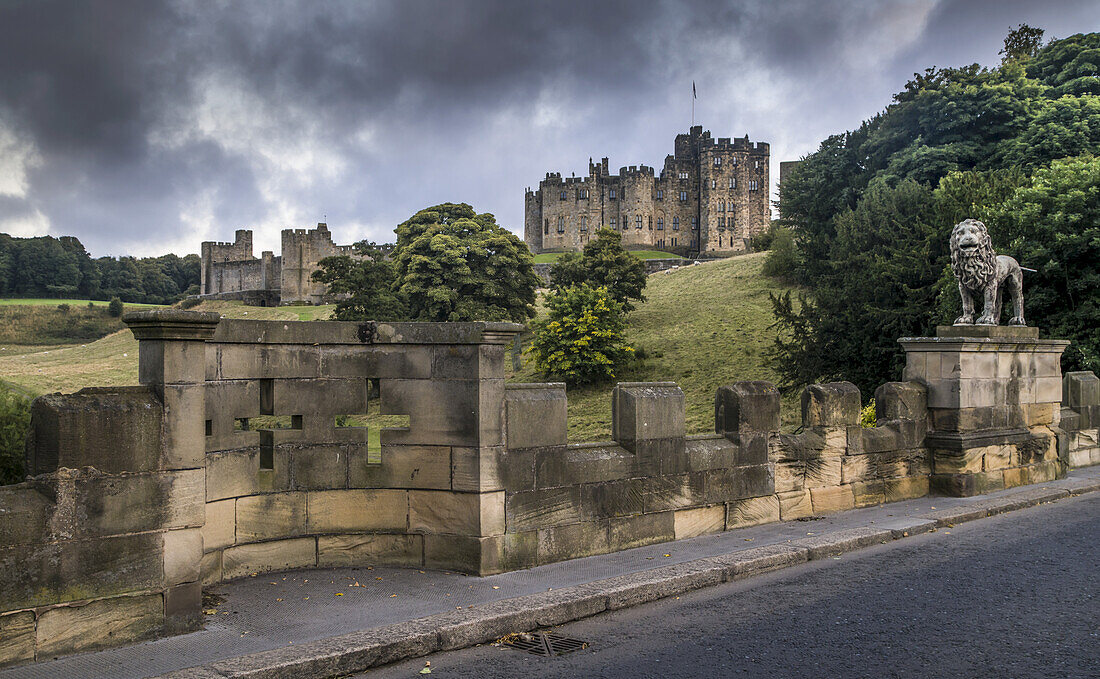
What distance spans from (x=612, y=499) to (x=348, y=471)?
7.75 ft

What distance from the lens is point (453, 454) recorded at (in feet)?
22.4

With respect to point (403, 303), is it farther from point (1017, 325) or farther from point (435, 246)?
point (1017, 325)

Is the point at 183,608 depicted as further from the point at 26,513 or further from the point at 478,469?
the point at 478,469

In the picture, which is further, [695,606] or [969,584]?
[969,584]

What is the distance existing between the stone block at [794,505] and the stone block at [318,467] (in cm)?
488

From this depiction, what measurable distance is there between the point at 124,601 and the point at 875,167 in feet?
146

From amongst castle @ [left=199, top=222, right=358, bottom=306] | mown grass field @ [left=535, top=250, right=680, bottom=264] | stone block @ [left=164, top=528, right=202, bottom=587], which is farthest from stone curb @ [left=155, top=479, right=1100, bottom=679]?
mown grass field @ [left=535, top=250, right=680, bottom=264]

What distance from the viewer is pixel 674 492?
26.8 ft

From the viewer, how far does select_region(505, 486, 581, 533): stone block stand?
6.90m

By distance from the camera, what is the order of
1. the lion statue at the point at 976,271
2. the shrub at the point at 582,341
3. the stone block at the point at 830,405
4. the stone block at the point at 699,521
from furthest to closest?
the shrub at the point at 582,341 < the lion statue at the point at 976,271 < the stone block at the point at 830,405 < the stone block at the point at 699,521

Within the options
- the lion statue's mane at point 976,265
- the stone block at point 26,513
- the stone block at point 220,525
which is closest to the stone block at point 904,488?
the lion statue's mane at point 976,265

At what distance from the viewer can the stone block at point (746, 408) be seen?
8.84 m

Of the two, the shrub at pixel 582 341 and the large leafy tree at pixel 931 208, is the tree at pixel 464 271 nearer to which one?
the shrub at pixel 582 341

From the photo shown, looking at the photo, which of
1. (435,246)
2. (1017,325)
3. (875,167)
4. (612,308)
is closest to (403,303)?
(435,246)
